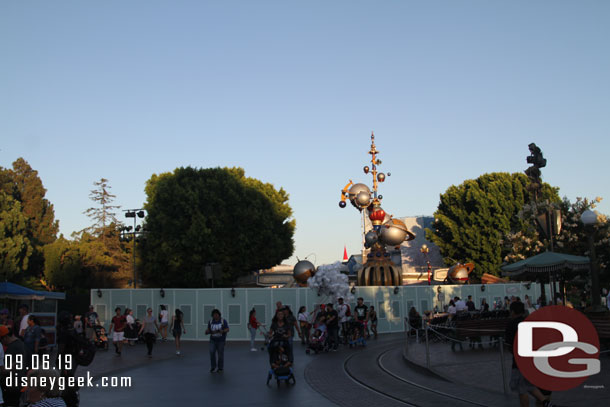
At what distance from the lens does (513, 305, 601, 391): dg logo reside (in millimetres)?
8305

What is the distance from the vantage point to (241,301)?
88.8 feet

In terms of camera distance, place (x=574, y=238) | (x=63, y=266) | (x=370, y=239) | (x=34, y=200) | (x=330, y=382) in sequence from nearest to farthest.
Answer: (x=330, y=382)
(x=574, y=238)
(x=370, y=239)
(x=63, y=266)
(x=34, y=200)

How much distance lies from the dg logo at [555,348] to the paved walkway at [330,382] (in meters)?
0.55

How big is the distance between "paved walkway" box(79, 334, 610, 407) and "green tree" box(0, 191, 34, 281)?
30367 mm

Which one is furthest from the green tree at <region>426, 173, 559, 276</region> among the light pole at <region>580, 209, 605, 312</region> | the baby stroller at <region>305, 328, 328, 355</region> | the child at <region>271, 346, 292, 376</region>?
the child at <region>271, 346, 292, 376</region>

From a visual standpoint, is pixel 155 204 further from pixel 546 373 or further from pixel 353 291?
pixel 546 373

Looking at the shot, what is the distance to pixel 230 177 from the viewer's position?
4762 centimetres

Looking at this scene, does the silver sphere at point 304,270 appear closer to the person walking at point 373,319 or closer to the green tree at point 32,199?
the person walking at point 373,319

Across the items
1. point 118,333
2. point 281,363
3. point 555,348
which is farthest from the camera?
point 118,333

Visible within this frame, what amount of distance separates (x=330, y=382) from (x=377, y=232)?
26022 millimetres

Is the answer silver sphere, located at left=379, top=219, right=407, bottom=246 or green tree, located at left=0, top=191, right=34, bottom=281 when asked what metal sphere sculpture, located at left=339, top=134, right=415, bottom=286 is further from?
green tree, located at left=0, top=191, right=34, bottom=281

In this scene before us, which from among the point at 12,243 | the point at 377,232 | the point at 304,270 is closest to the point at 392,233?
the point at 377,232

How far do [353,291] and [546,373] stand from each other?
20320 mm

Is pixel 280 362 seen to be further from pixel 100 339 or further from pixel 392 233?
pixel 392 233
